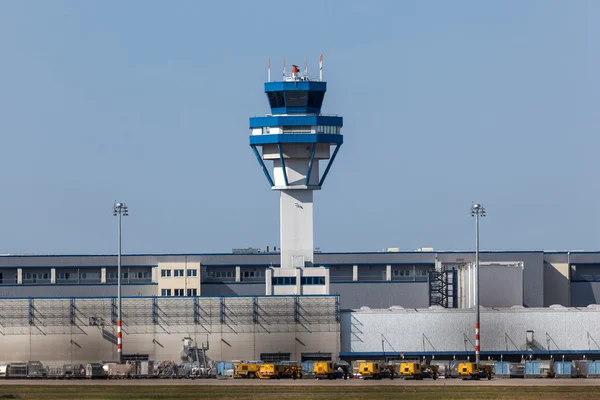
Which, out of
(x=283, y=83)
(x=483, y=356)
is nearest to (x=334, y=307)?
(x=483, y=356)

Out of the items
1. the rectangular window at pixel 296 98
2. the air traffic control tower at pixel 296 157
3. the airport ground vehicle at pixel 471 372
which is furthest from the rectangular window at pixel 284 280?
the airport ground vehicle at pixel 471 372

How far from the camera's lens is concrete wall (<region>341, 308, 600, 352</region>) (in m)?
147

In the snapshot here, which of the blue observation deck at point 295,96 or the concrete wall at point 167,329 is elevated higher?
the blue observation deck at point 295,96

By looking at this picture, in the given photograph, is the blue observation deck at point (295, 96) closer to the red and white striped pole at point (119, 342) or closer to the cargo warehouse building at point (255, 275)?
the cargo warehouse building at point (255, 275)

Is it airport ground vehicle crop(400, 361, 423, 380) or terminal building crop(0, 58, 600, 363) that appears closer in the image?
airport ground vehicle crop(400, 361, 423, 380)

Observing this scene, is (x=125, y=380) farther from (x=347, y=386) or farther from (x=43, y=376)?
(x=347, y=386)

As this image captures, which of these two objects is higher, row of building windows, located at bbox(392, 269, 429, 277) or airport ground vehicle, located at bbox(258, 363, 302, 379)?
row of building windows, located at bbox(392, 269, 429, 277)

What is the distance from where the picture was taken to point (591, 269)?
186500 millimetres

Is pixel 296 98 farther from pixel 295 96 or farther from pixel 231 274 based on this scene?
pixel 231 274

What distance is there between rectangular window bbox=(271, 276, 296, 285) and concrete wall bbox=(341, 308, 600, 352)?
10.8 m

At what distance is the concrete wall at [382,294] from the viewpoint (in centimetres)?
17800

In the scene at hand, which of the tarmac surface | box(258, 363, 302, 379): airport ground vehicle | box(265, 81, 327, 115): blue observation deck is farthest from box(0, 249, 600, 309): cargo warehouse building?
the tarmac surface

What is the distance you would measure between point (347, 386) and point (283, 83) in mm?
47234

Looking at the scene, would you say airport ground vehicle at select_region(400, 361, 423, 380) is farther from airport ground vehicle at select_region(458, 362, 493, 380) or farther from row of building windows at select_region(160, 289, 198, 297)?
row of building windows at select_region(160, 289, 198, 297)
